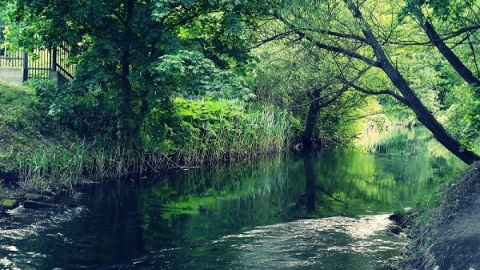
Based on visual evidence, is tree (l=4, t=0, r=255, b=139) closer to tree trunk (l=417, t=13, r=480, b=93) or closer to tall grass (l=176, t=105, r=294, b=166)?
tall grass (l=176, t=105, r=294, b=166)

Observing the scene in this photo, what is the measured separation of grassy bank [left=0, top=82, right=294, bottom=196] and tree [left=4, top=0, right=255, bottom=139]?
0.86 metres

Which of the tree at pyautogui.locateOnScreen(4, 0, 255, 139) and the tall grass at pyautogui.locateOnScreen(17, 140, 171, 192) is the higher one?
the tree at pyautogui.locateOnScreen(4, 0, 255, 139)

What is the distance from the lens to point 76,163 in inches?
688

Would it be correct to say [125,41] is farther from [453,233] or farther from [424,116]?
[453,233]

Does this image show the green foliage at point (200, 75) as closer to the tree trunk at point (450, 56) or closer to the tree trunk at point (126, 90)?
the tree trunk at point (126, 90)

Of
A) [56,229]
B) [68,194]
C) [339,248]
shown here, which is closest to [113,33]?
[68,194]

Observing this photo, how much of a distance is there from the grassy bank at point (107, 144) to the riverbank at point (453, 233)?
9.84 meters

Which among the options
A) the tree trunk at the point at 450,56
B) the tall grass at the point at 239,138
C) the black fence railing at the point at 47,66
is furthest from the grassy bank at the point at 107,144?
the tree trunk at the point at 450,56

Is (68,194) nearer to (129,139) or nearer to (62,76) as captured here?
(129,139)

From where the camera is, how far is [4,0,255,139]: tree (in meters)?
16.5

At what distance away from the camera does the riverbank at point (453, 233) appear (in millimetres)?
8273

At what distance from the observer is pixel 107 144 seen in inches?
746

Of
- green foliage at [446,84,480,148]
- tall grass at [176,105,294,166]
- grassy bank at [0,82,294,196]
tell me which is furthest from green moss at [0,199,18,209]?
green foliage at [446,84,480,148]

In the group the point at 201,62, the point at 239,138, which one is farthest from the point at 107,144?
the point at 239,138
